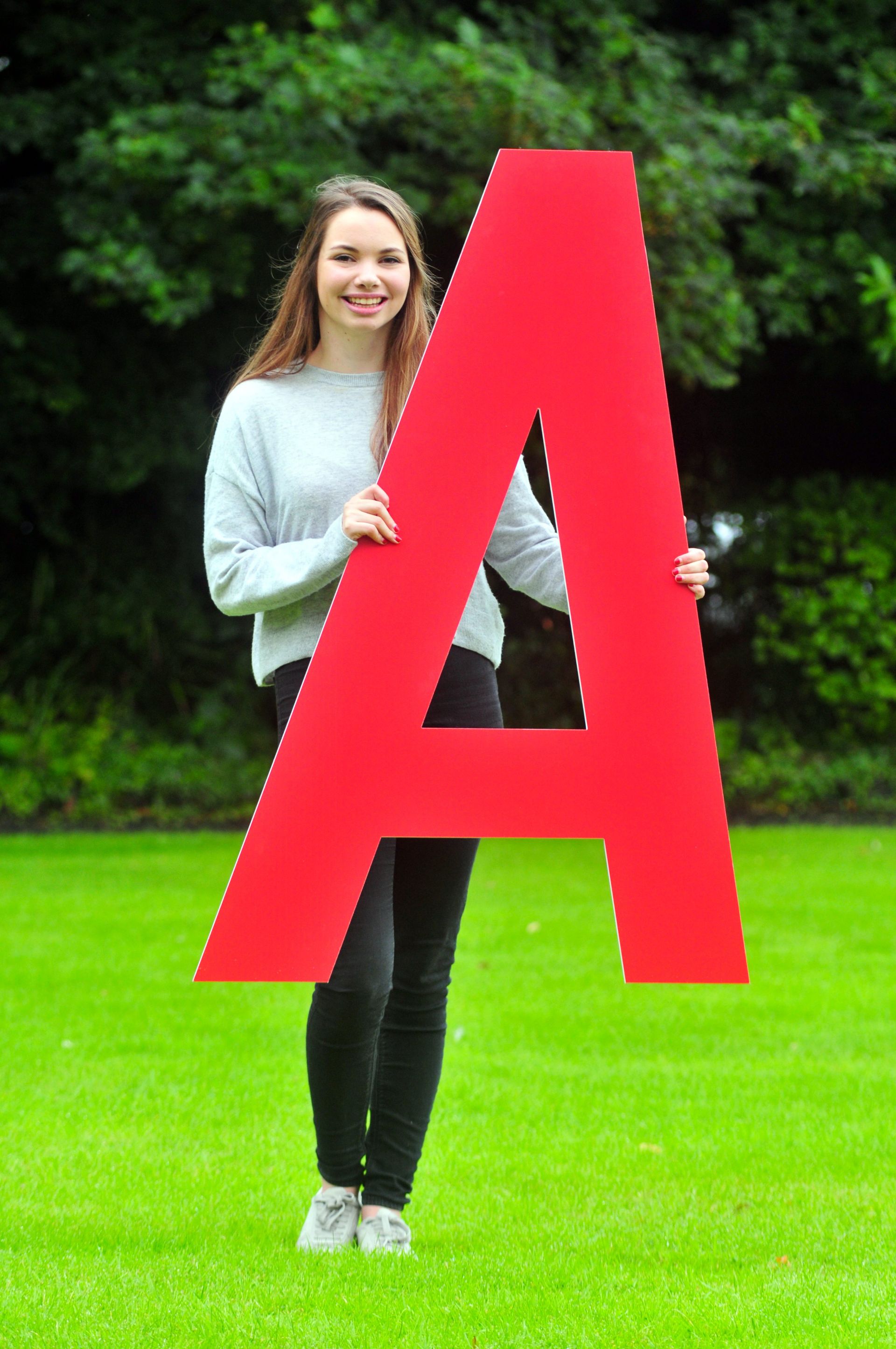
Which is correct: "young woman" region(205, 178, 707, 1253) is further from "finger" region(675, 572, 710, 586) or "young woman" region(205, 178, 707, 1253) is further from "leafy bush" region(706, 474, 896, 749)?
"leafy bush" region(706, 474, 896, 749)

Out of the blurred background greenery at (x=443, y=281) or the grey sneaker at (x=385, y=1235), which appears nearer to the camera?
the grey sneaker at (x=385, y=1235)

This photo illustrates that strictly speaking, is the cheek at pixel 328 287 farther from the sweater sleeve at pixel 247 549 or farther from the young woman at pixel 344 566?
the sweater sleeve at pixel 247 549

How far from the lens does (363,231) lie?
246cm

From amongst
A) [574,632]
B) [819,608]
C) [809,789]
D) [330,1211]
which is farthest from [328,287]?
[819,608]

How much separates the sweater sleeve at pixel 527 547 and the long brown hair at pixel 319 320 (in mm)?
263

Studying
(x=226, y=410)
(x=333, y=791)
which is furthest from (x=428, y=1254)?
(x=226, y=410)

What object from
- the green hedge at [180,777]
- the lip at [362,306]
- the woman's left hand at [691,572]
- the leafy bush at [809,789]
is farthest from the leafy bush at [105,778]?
the woman's left hand at [691,572]

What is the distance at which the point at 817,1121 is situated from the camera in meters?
3.43

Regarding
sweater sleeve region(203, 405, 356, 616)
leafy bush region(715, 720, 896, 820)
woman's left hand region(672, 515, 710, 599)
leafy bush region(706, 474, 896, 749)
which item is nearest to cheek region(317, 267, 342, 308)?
sweater sleeve region(203, 405, 356, 616)

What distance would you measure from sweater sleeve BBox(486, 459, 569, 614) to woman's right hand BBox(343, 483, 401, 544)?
284mm

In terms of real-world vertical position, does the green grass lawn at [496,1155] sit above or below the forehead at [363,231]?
below

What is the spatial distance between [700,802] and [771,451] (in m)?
10.3

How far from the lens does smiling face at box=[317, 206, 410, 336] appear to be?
8.04ft

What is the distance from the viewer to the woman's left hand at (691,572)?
2338 mm
